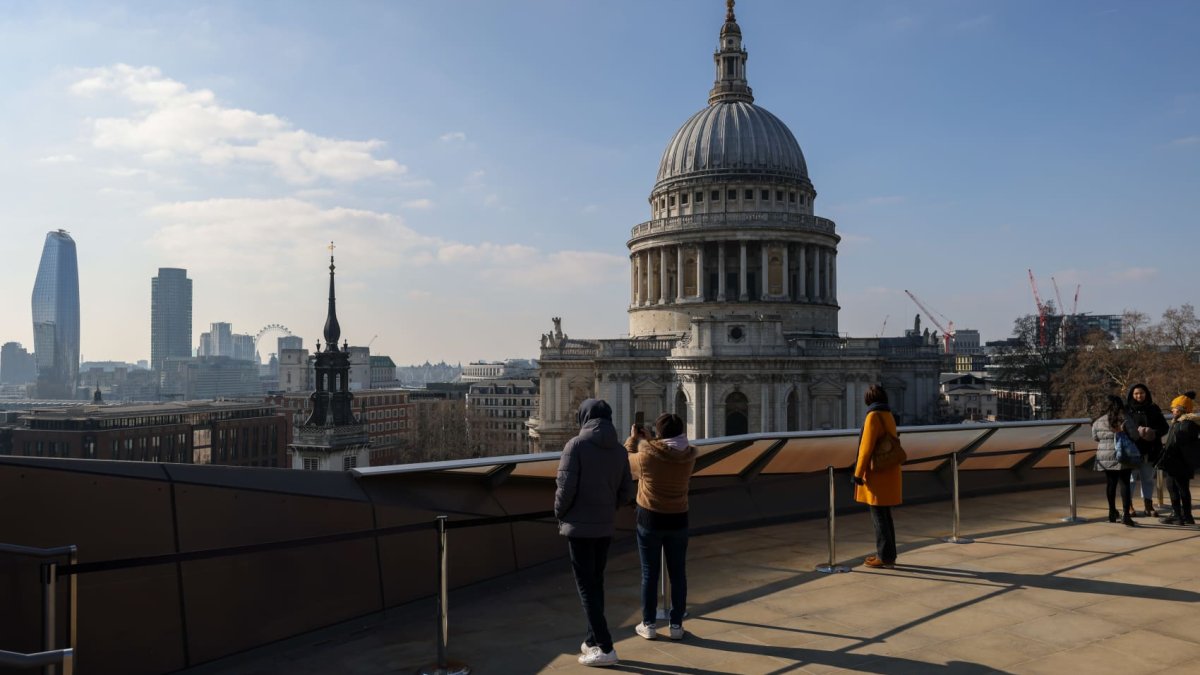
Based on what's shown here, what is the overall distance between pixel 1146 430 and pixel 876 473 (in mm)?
5783

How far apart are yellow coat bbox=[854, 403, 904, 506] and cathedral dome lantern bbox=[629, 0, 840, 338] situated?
5934cm

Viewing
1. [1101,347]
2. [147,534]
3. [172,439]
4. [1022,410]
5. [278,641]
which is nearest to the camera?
[147,534]

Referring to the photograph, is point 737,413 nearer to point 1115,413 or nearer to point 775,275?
point 775,275

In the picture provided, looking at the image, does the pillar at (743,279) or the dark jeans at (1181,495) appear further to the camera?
the pillar at (743,279)

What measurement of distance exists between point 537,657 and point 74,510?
380 centimetres

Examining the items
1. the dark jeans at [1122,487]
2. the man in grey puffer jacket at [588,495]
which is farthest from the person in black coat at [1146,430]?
the man in grey puffer jacket at [588,495]

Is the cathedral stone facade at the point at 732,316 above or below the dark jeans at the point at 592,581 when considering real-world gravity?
above

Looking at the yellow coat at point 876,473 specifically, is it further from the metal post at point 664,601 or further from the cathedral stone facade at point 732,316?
the cathedral stone facade at point 732,316

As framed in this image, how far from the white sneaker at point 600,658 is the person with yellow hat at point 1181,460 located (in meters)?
9.70

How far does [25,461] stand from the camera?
6359 mm

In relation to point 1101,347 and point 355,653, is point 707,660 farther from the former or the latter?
point 1101,347

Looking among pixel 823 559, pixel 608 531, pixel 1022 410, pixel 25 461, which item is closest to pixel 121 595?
pixel 25 461

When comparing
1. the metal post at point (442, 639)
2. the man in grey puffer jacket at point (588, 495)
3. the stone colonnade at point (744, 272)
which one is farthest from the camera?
the stone colonnade at point (744, 272)

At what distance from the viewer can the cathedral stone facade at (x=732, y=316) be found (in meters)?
58.2
